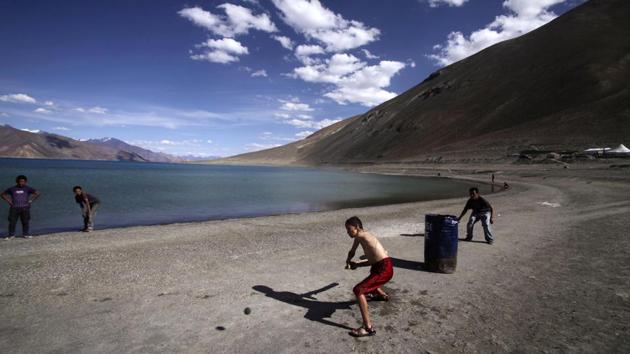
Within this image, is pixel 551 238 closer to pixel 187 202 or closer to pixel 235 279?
pixel 235 279

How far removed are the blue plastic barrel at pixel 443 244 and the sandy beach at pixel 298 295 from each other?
0.32 metres

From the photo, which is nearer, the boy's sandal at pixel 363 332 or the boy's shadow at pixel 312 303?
the boy's sandal at pixel 363 332

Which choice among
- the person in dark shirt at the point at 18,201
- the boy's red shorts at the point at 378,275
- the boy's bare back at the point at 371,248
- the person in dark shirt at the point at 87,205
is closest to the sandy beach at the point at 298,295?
the boy's red shorts at the point at 378,275

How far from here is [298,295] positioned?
6.65 meters

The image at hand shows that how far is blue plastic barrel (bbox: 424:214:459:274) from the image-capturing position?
7.94 m

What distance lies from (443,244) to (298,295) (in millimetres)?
3486

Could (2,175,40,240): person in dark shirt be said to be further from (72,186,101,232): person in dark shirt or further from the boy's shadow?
the boy's shadow

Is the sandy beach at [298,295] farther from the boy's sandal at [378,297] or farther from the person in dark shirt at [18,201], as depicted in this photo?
the person in dark shirt at [18,201]

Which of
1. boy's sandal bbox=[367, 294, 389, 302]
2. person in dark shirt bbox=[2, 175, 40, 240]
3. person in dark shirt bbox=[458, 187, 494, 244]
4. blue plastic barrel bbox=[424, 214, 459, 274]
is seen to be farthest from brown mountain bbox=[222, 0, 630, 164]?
person in dark shirt bbox=[2, 175, 40, 240]

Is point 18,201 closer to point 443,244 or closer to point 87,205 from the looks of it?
point 87,205

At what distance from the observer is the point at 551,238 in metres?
11.3

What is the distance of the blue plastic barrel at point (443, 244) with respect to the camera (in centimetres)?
794

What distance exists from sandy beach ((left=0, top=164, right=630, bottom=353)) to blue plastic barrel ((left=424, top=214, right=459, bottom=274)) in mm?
321

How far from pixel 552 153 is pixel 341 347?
61.1 metres
